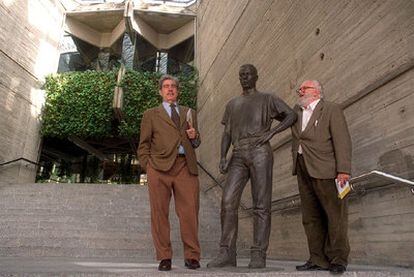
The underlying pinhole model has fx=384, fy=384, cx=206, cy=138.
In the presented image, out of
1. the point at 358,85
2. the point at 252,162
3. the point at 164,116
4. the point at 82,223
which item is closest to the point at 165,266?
the point at 252,162

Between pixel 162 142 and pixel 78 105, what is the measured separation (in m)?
11.7

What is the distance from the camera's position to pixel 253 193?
11.0 ft

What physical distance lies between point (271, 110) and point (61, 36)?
13522mm

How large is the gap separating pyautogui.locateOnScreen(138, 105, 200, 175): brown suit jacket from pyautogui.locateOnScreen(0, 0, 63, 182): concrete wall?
8882 millimetres

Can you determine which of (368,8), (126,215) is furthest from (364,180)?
(126,215)

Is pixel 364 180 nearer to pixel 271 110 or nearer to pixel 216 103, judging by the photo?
pixel 271 110

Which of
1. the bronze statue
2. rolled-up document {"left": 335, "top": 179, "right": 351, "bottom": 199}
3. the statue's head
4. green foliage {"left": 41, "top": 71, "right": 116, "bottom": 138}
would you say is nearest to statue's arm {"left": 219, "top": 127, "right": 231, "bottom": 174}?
the bronze statue

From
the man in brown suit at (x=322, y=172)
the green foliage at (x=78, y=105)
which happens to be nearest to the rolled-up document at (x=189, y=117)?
the man in brown suit at (x=322, y=172)

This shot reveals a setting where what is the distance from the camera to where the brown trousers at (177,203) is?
10.5 feet

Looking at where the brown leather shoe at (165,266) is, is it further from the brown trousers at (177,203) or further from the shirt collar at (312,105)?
the shirt collar at (312,105)

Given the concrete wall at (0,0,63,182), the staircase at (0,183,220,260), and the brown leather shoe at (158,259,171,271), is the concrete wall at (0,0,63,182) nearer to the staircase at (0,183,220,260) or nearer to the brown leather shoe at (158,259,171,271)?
the staircase at (0,183,220,260)

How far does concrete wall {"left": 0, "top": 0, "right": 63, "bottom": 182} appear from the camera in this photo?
1087 cm

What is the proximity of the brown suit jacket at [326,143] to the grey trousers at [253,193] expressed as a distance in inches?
14.8

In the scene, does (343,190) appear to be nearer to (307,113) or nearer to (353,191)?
(307,113)
